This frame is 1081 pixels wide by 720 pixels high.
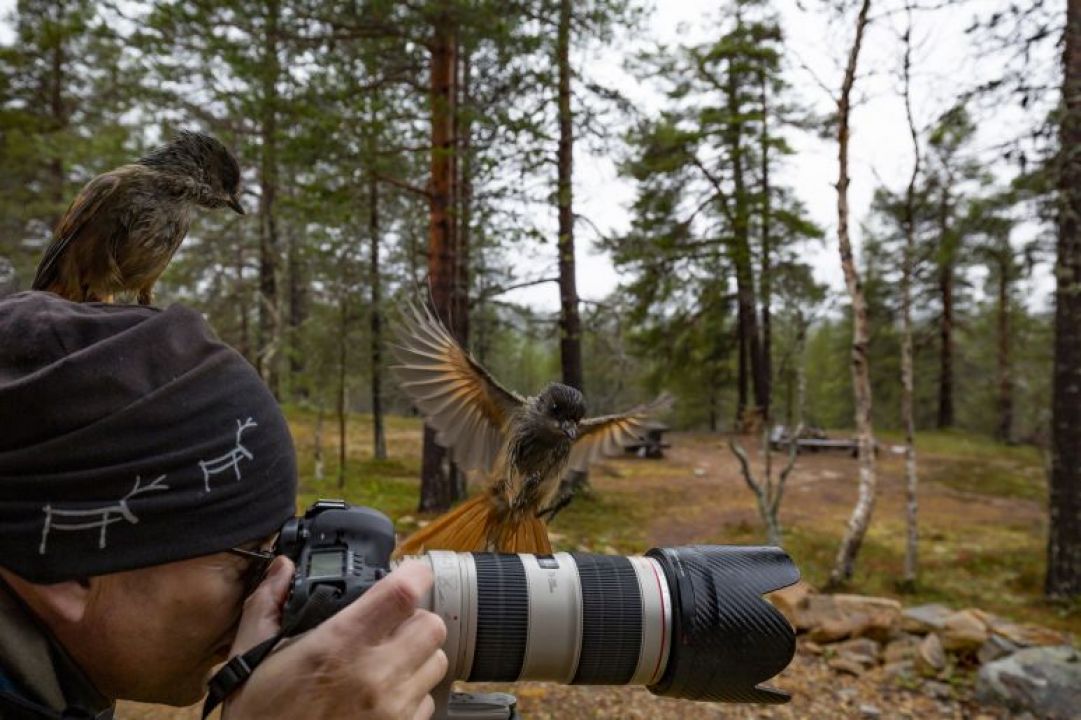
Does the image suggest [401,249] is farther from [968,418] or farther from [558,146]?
A: [968,418]

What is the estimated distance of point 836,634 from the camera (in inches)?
213

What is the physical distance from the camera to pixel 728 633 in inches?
59.8

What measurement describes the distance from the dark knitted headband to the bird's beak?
2.37 m

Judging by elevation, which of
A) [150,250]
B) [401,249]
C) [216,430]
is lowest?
[216,430]

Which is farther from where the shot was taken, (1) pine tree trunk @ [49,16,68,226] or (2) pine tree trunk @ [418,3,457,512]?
(1) pine tree trunk @ [49,16,68,226]

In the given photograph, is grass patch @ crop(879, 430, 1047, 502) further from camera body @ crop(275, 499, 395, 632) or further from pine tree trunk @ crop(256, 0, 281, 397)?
camera body @ crop(275, 499, 395, 632)

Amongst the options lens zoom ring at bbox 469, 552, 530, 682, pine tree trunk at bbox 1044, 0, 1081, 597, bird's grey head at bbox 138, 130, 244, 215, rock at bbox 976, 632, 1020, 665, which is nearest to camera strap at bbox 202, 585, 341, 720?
lens zoom ring at bbox 469, 552, 530, 682

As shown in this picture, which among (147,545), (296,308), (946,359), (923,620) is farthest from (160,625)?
(946,359)

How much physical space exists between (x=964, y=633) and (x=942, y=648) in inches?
9.0

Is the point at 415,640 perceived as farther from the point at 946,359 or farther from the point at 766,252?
the point at 946,359

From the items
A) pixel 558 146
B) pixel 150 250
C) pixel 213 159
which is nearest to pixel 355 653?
pixel 150 250

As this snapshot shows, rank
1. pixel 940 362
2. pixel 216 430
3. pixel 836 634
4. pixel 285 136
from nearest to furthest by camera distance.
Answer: pixel 216 430 → pixel 836 634 → pixel 285 136 → pixel 940 362

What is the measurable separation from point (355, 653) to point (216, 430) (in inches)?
18.6

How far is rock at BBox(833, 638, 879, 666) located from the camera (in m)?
5.16
